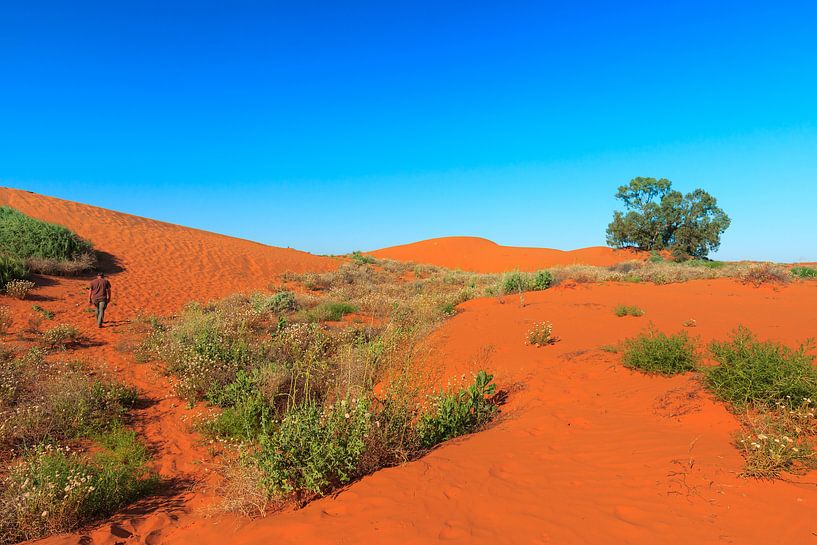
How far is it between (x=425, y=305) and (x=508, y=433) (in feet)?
10.6

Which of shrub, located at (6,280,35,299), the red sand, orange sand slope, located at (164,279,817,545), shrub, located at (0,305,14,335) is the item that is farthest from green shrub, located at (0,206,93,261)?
orange sand slope, located at (164,279,817,545)

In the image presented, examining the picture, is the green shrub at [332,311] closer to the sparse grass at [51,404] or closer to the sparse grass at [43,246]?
the sparse grass at [51,404]

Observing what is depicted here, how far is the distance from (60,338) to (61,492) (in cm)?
619

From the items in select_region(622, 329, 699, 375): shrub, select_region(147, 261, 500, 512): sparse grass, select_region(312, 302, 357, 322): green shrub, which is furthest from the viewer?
select_region(312, 302, 357, 322): green shrub

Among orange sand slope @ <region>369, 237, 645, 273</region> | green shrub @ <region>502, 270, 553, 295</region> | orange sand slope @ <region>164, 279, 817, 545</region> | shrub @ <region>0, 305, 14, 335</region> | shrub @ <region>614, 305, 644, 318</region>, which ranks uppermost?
orange sand slope @ <region>369, 237, 645, 273</region>

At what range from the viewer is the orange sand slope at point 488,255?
3296 cm

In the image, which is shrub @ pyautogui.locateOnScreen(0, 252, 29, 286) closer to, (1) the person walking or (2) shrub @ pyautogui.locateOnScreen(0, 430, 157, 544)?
(1) the person walking

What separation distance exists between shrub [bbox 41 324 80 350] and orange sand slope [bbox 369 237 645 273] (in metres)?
26.8

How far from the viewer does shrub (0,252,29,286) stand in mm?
11359

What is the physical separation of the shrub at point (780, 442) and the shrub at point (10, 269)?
15539mm

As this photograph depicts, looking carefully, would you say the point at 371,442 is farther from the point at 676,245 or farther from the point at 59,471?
the point at 676,245

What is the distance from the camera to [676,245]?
95.4 feet

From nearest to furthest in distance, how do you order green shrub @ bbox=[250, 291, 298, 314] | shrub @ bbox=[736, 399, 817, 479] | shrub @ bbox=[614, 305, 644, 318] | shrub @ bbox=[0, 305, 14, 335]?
1. shrub @ bbox=[736, 399, 817, 479]
2. shrub @ bbox=[0, 305, 14, 335]
3. shrub @ bbox=[614, 305, 644, 318]
4. green shrub @ bbox=[250, 291, 298, 314]

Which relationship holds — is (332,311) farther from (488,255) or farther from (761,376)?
(488,255)
